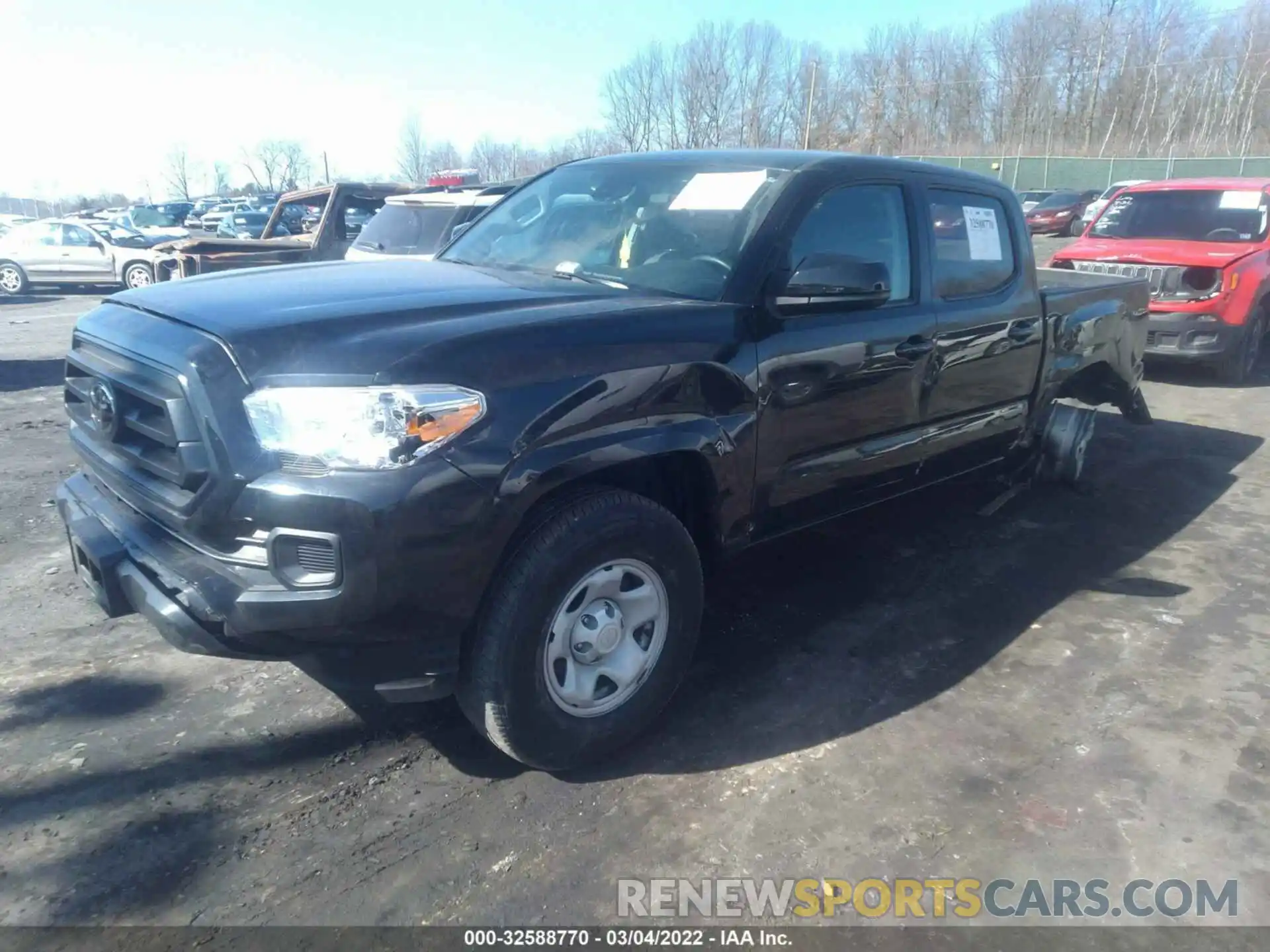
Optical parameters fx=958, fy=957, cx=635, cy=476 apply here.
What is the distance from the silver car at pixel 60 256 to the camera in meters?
17.6

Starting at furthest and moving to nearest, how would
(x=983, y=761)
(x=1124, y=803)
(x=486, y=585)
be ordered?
(x=983, y=761), (x=1124, y=803), (x=486, y=585)

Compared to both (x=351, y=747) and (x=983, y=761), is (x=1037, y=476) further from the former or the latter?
(x=351, y=747)

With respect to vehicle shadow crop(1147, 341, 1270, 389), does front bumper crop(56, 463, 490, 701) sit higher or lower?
higher

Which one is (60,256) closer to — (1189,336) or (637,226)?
(637,226)

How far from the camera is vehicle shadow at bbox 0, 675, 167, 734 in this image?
3.25 meters

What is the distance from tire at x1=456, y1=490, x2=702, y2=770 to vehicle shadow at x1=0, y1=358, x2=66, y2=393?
286 inches

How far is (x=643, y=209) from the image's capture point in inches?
149

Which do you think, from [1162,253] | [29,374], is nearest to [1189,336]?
[1162,253]

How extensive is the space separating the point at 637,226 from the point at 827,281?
842mm

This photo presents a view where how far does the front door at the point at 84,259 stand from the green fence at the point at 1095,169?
34159 mm

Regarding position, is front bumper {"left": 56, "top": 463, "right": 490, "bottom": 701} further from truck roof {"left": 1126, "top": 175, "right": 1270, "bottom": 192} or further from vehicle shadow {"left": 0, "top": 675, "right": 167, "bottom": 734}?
truck roof {"left": 1126, "top": 175, "right": 1270, "bottom": 192}

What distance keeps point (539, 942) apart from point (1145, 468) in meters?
5.63

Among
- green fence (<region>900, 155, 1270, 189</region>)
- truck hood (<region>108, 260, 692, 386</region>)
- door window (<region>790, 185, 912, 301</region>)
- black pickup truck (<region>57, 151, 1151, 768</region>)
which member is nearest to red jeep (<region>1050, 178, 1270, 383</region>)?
door window (<region>790, 185, 912, 301</region>)

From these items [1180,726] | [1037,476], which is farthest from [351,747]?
[1037,476]
